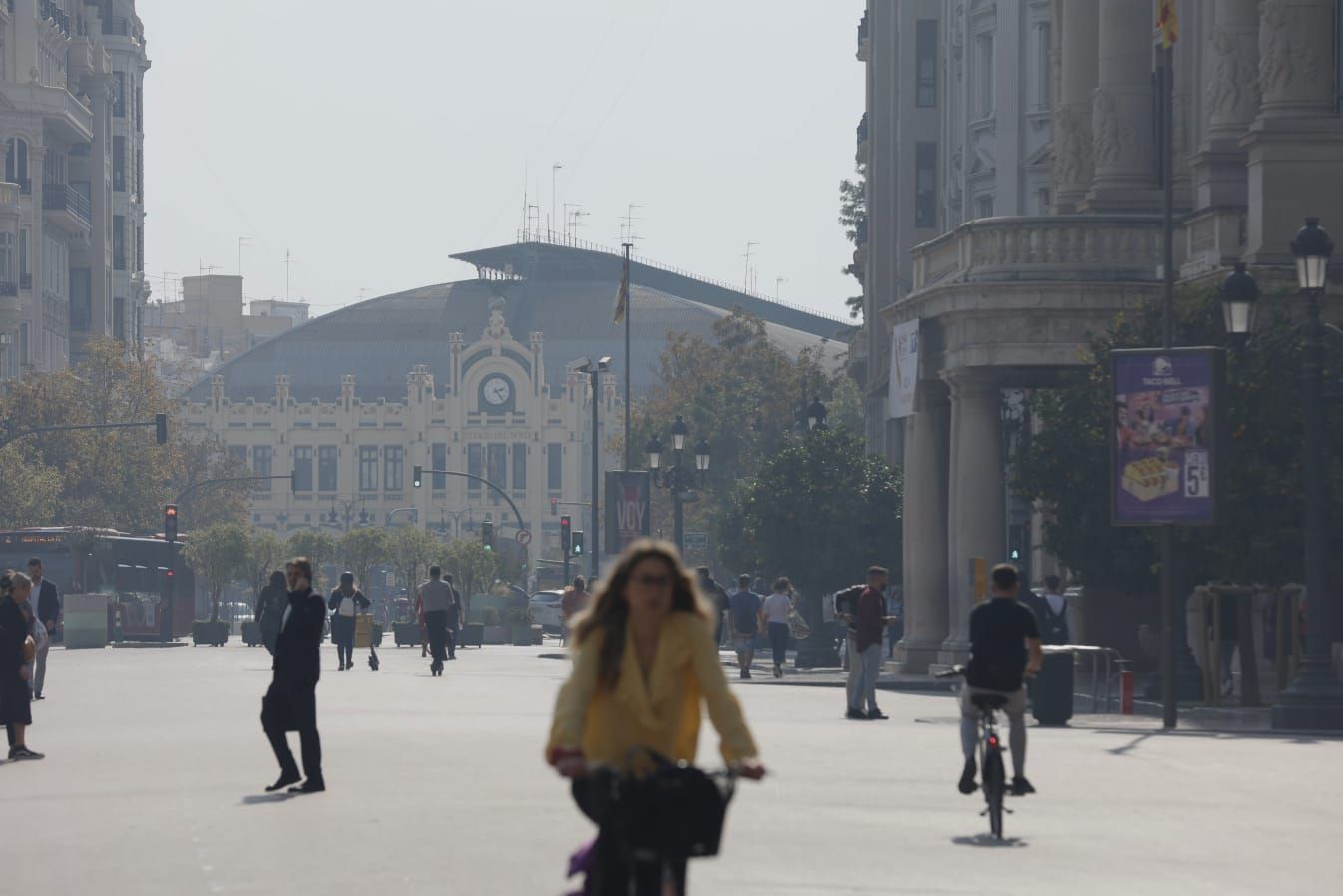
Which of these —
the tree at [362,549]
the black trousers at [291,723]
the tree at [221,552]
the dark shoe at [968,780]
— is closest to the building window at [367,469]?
the tree at [362,549]

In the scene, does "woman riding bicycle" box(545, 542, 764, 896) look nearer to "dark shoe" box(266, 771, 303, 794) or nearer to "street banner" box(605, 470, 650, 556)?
"dark shoe" box(266, 771, 303, 794)

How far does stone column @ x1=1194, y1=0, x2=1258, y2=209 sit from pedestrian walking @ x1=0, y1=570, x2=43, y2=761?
20668 mm

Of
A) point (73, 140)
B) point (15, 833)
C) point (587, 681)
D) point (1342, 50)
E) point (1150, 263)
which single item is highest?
point (73, 140)

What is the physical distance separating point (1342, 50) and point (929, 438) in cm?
913

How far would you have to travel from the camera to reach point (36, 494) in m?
76.8

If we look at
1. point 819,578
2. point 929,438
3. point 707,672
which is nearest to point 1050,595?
point 929,438

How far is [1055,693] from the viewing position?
2680 centimetres

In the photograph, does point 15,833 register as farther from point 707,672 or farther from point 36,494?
point 36,494

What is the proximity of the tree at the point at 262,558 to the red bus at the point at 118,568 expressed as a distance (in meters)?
11.6

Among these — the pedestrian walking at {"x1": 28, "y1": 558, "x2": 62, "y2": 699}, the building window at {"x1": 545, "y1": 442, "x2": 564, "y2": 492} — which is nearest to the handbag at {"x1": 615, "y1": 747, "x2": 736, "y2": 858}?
the pedestrian walking at {"x1": 28, "y1": 558, "x2": 62, "y2": 699}

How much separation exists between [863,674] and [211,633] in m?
45.1

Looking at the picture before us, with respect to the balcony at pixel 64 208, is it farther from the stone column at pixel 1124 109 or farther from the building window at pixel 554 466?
the stone column at pixel 1124 109

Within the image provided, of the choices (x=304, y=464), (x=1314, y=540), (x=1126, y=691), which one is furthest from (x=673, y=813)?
(x=304, y=464)

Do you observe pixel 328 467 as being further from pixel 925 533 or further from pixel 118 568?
pixel 925 533
